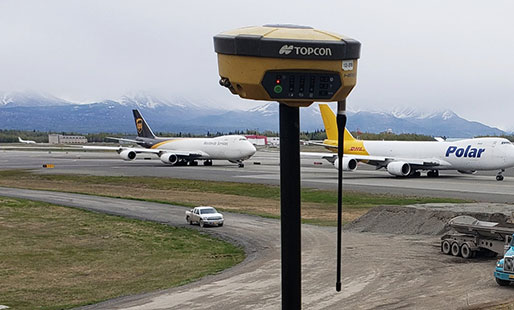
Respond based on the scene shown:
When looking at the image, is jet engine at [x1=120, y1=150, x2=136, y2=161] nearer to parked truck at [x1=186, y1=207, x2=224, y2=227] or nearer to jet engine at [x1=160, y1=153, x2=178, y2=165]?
jet engine at [x1=160, y1=153, x2=178, y2=165]

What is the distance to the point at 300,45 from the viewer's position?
551cm

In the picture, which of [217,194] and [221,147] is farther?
[221,147]

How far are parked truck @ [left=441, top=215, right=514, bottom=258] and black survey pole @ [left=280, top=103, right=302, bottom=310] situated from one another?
19801 millimetres

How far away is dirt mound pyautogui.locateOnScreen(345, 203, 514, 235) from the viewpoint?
108ft

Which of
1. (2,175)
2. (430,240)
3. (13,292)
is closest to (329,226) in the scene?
(430,240)

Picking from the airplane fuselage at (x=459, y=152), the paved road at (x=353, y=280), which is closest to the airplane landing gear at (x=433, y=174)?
the airplane fuselage at (x=459, y=152)

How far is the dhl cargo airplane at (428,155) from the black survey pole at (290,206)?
61.3 m

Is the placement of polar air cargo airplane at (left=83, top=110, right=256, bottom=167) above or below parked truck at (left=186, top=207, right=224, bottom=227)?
below

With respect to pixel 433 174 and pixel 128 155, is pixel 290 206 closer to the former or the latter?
pixel 433 174

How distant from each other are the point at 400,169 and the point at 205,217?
3700cm

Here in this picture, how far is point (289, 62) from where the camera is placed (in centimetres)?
562

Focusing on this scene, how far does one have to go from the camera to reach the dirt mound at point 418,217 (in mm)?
33062

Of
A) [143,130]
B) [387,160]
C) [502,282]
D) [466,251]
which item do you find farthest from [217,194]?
[143,130]

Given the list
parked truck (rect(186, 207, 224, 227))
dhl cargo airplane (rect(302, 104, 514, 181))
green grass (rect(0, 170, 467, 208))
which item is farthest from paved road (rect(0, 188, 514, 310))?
dhl cargo airplane (rect(302, 104, 514, 181))
